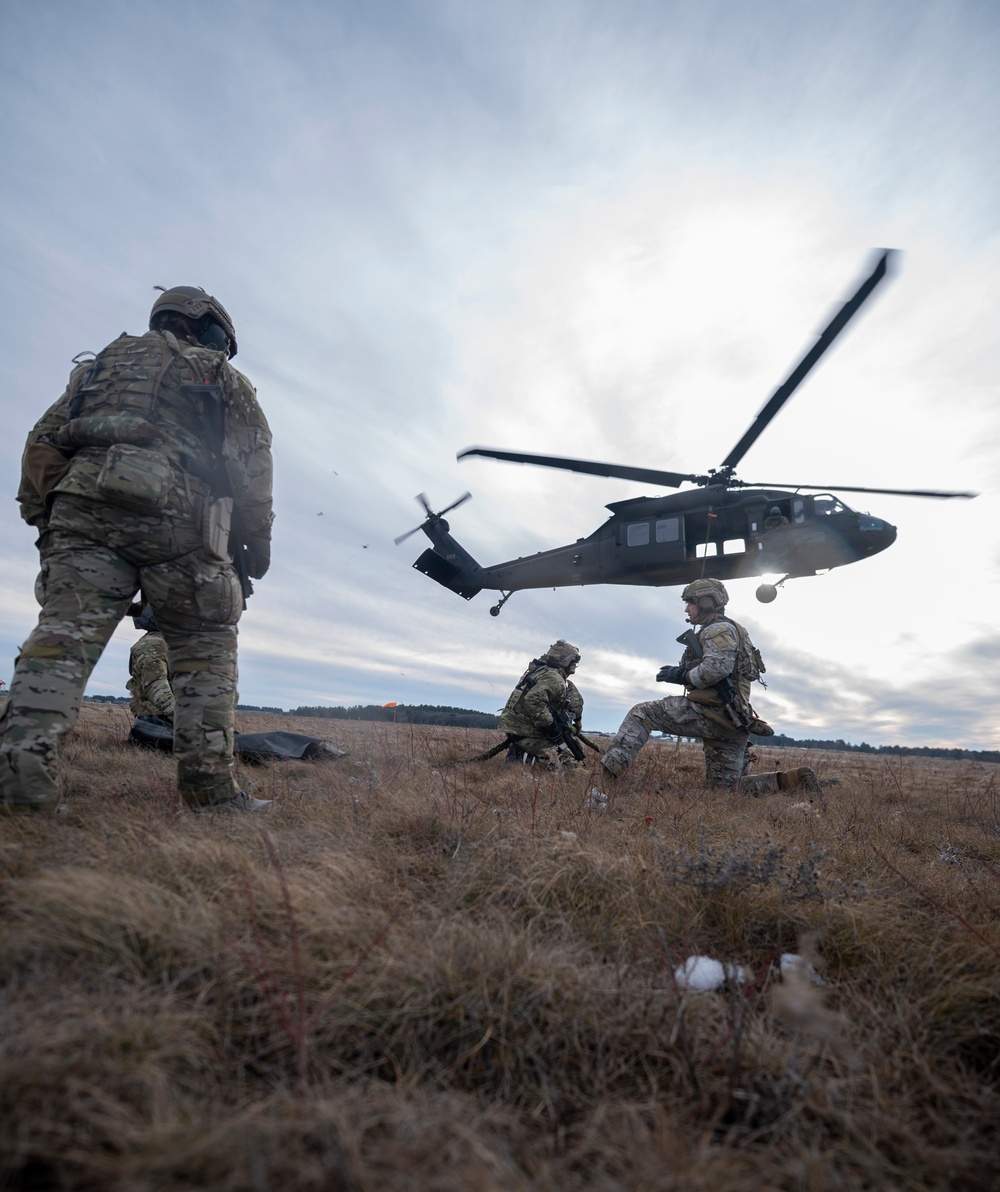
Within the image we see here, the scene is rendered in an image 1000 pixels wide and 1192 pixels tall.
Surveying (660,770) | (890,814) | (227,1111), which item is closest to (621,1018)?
(227,1111)

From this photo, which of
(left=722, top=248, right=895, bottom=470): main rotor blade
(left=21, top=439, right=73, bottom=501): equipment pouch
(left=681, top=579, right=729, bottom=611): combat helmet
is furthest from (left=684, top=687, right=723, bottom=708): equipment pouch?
(left=21, top=439, right=73, bottom=501): equipment pouch

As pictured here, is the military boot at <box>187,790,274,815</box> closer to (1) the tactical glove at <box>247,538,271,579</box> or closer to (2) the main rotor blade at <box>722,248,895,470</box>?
(1) the tactical glove at <box>247,538,271,579</box>

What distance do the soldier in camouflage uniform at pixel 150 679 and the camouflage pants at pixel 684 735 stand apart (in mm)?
4561

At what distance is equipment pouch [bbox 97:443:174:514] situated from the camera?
2.50 m

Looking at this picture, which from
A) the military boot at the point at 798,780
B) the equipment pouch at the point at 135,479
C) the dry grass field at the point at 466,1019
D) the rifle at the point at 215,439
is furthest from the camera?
the military boot at the point at 798,780

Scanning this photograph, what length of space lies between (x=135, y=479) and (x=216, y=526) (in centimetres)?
39

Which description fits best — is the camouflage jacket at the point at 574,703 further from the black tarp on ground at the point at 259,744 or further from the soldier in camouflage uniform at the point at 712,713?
the black tarp on ground at the point at 259,744

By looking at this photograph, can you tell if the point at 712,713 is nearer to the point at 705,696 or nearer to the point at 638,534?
the point at 705,696

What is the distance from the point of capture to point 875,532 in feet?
31.4

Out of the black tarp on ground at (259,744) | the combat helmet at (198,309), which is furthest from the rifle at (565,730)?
the combat helmet at (198,309)

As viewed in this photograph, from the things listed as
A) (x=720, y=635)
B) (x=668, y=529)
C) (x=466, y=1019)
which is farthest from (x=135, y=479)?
(x=668, y=529)

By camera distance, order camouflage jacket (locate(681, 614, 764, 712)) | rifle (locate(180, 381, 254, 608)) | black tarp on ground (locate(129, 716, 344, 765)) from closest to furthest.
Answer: rifle (locate(180, 381, 254, 608)) → black tarp on ground (locate(129, 716, 344, 765)) → camouflage jacket (locate(681, 614, 764, 712))

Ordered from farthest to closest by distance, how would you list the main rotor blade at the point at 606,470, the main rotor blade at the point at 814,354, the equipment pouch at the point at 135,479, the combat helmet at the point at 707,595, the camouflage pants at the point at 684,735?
the main rotor blade at the point at 606,470
the combat helmet at the point at 707,595
the main rotor blade at the point at 814,354
the camouflage pants at the point at 684,735
the equipment pouch at the point at 135,479

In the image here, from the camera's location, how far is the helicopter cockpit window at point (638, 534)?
10.6m
